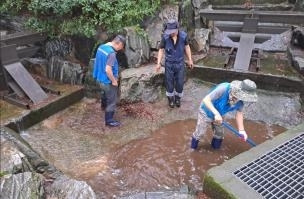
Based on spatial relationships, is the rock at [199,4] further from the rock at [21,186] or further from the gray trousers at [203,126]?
the rock at [21,186]

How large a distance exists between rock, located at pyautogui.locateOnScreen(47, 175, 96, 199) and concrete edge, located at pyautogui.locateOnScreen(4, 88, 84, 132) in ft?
8.14

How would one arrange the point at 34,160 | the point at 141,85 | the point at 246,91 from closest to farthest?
1. the point at 246,91
2. the point at 34,160
3. the point at 141,85

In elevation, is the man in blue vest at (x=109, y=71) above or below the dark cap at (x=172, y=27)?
below

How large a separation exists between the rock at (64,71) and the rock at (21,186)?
4.07m

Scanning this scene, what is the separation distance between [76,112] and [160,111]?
1.88 meters

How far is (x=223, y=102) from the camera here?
18.7ft

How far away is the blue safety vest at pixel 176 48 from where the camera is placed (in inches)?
294

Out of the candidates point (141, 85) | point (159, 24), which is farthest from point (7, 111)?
point (159, 24)

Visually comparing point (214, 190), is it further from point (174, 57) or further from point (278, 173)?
point (174, 57)

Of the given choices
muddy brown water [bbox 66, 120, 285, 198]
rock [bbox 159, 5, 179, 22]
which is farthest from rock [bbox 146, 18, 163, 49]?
muddy brown water [bbox 66, 120, 285, 198]

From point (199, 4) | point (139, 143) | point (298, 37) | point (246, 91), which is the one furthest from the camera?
point (199, 4)

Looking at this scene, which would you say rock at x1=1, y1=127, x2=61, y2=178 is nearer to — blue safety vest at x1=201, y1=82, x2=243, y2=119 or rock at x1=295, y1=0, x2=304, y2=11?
blue safety vest at x1=201, y1=82, x2=243, y2=119

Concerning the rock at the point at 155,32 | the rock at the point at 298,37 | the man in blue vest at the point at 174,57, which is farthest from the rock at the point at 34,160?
the rock at the point at 298,37

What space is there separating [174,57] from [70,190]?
3665 mm
